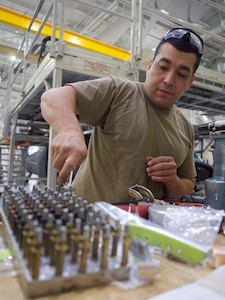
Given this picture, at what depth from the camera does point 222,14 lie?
286 centimetres

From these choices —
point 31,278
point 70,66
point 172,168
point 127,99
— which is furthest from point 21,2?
point 31,278

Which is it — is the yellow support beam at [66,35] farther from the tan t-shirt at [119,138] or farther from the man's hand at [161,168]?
the man's hand at [161,168]

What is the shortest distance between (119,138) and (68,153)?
0.39 meters

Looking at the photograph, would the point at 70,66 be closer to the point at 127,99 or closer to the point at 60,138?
the point at 127,99

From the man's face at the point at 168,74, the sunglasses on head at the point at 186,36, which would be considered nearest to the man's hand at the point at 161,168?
the man's face at the point at 168,74

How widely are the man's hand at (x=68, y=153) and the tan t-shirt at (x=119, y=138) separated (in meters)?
0.29

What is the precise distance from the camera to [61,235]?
A: 28 cm

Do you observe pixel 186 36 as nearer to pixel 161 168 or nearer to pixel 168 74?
pixel 168 74

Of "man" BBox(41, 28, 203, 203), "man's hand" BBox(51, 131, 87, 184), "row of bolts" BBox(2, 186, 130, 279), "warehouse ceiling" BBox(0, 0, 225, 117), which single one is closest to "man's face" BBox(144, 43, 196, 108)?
"man" BBox(41, 28, 203, 203)

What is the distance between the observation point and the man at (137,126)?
2.85ft

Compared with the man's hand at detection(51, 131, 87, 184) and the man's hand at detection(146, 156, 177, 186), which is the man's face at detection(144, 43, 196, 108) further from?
the man's hand at detection(51, 131, 87, 184)

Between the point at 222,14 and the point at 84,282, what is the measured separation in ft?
11.1

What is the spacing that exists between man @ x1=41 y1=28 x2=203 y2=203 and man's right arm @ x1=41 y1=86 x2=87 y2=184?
0.04 feet

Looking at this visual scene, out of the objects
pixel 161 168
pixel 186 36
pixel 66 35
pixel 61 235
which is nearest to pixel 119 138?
pixel 161 168
